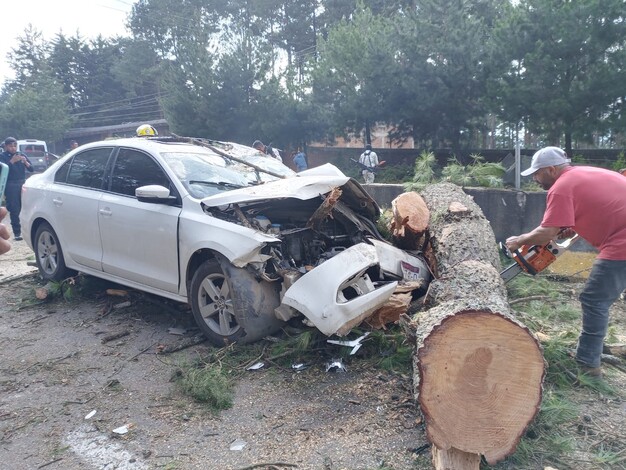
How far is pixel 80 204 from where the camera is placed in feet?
18.5

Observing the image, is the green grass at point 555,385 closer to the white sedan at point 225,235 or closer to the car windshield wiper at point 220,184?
the white sedan at point 225,235

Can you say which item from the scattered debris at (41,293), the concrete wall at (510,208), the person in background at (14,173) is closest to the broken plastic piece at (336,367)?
the scattered debris at (41,293)

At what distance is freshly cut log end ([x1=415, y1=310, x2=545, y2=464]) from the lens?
2820 millimetres

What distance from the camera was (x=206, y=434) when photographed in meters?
3.31

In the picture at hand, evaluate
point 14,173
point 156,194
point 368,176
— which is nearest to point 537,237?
point 156,194

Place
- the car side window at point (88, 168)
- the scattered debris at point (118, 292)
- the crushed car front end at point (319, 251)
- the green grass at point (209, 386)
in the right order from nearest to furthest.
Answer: the green grass at point (209, 386)
the crushed car front end at point (319, 251)
the car side window at point (88, 168)
the scattered debris at point (118, 292)

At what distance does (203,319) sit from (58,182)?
9.44 ft

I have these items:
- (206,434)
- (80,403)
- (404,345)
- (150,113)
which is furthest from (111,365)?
(150,113)

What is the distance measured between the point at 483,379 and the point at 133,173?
396cm

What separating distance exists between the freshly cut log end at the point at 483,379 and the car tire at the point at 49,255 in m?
4.74

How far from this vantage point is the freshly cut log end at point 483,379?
282cm

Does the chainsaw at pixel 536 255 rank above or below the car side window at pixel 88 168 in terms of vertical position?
below

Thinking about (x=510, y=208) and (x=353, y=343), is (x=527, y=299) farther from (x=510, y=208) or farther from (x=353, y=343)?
(x=510, y=208)

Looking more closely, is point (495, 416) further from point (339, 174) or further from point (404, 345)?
point (339, 174)
